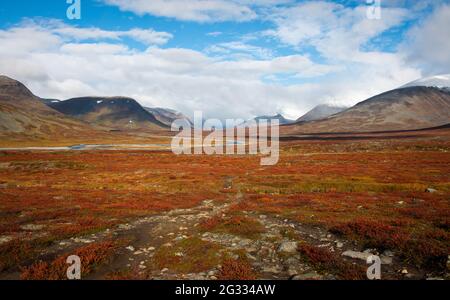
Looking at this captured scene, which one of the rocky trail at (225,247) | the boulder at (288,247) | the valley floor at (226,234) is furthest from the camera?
the boulder at (288,247)

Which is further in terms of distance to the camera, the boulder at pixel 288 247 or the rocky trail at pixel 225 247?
the boulder at pixel 288 247

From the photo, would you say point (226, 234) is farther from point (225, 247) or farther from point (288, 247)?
point (288, 247)

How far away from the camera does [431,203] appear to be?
24.5 metres

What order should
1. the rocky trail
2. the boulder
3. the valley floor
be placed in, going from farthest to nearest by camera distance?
the boulder, the valley floor, the rocky trail

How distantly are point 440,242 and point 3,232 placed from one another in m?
24.7

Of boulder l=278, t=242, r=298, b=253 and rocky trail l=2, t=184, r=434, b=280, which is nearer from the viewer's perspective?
rocky trail l=2, t=184, r=434, b=280

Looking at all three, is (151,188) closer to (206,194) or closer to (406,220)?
(206,194)

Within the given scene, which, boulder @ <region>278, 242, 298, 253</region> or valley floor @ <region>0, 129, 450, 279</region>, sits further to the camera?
boulder @ <region>278, 242, 298, 253</region>

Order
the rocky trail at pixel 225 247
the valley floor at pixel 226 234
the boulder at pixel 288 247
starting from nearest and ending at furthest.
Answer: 1. the rocky trail at pixel 225 247
2. the valley floor at pixel 226 234
3. the boulder at pixel 288 247

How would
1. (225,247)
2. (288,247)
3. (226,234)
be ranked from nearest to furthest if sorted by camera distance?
(288,247), (225,247), (226,234)

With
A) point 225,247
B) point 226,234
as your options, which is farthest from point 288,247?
point 226,234

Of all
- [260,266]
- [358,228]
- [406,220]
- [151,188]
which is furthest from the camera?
[151,188]

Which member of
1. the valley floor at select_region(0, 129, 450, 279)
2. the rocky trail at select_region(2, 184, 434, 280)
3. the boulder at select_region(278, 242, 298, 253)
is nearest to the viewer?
the rocky trail at select_region(2, 184, 434, 280)
